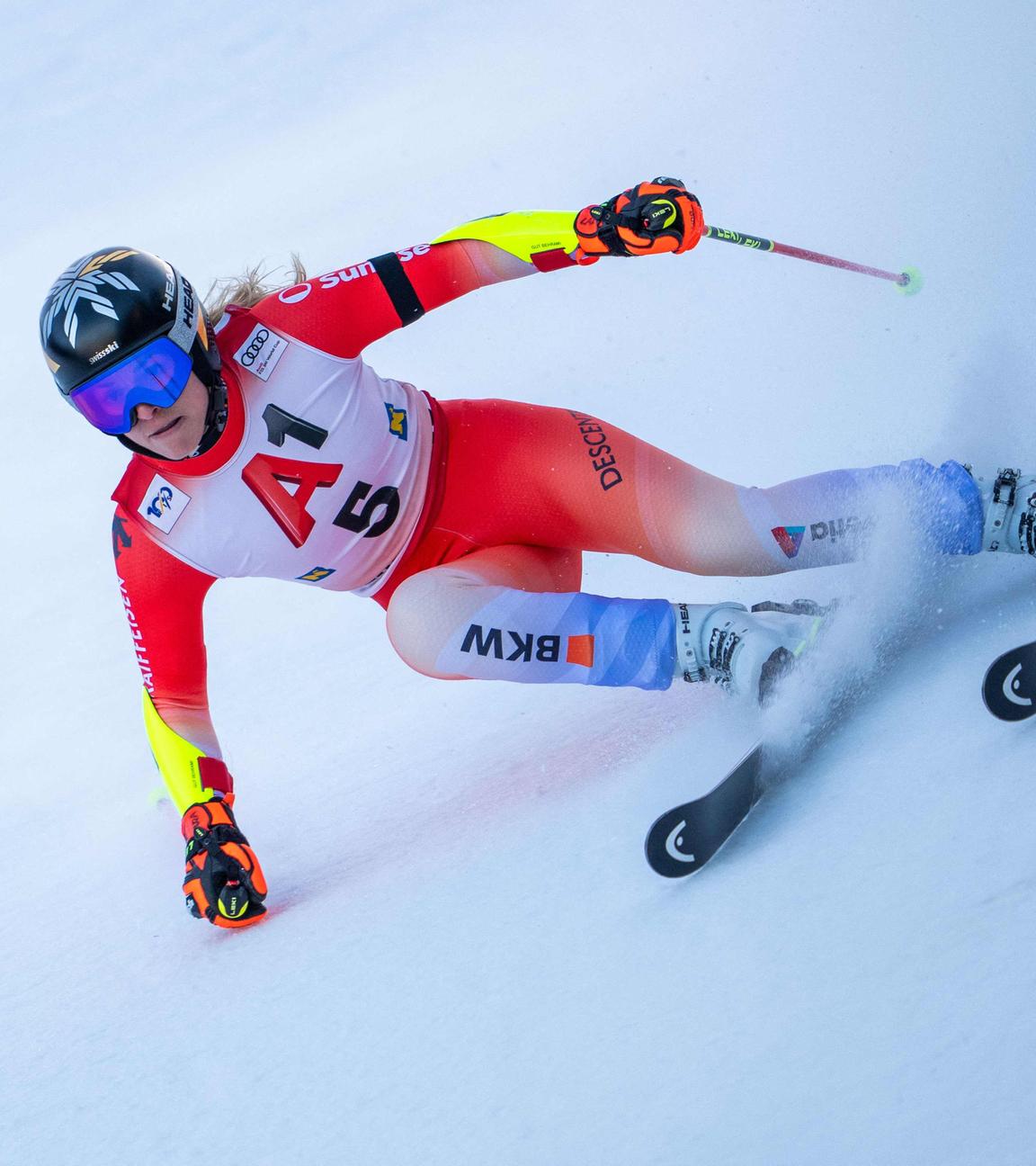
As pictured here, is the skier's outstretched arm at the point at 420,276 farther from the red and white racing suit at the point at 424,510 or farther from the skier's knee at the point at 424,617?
the skier's knee at the point at 424,617

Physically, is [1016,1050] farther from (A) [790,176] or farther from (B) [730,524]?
(A) [790,176]

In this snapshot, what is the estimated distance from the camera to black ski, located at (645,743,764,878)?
2.07 meters

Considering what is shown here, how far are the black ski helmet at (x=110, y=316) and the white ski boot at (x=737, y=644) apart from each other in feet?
3.40

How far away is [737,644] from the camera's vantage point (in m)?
2.34

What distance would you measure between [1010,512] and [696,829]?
880 mm

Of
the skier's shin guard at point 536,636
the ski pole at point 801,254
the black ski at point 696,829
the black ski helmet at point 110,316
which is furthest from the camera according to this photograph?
the ski pole at point 801,254

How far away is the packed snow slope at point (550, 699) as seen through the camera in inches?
65.5

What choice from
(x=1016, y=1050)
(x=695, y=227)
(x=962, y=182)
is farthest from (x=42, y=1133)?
(x=962, y=182)

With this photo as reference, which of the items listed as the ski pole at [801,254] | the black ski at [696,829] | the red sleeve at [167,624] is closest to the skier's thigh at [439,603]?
the red sleeve at [167,624]

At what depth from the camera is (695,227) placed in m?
2.47

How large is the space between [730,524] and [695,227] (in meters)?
0.58

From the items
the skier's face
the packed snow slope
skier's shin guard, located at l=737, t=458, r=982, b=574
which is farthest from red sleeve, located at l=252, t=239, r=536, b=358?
the packed snow slope

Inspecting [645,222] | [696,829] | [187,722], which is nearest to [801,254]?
[645,222]

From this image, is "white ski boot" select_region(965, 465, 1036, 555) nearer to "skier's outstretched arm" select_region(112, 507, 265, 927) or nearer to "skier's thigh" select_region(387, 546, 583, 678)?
"skier's thigh" select_region(387, 546, 583, 678)
